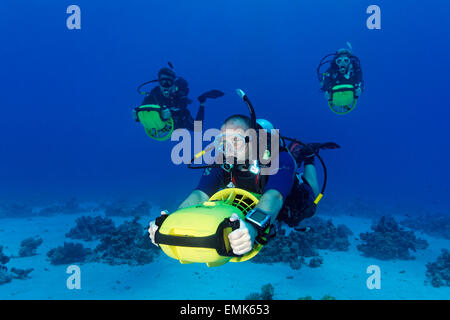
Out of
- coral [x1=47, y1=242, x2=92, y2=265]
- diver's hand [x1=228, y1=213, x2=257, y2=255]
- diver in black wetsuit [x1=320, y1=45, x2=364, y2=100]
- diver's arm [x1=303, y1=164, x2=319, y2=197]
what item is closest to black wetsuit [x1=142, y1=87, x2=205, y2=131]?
diver's arm [x1=303, y1=164, x2=319, y2=197]

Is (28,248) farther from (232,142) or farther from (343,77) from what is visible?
(343,77)

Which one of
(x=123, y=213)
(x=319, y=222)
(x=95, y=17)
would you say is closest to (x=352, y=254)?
(x=319, y=222)

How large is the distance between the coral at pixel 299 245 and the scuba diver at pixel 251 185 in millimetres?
3664

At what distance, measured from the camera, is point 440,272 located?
8742 mm

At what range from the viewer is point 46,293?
289 inches

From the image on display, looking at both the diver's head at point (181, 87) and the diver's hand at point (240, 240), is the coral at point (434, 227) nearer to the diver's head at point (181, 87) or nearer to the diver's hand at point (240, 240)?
the diver's head at point (181, 87)

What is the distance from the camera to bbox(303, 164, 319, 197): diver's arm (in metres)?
4.60

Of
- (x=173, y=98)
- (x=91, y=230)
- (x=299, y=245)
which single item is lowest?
(x=299, y=245)

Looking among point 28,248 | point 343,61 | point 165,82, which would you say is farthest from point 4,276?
point 343,61

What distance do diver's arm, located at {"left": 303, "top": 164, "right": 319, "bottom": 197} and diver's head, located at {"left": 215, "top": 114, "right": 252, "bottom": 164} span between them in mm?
1949

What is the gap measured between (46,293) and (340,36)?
414ft

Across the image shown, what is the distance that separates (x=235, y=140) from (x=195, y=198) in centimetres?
95

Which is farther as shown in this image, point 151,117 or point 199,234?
point 151,117

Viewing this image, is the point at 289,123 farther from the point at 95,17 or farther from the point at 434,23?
the point at 95,17
